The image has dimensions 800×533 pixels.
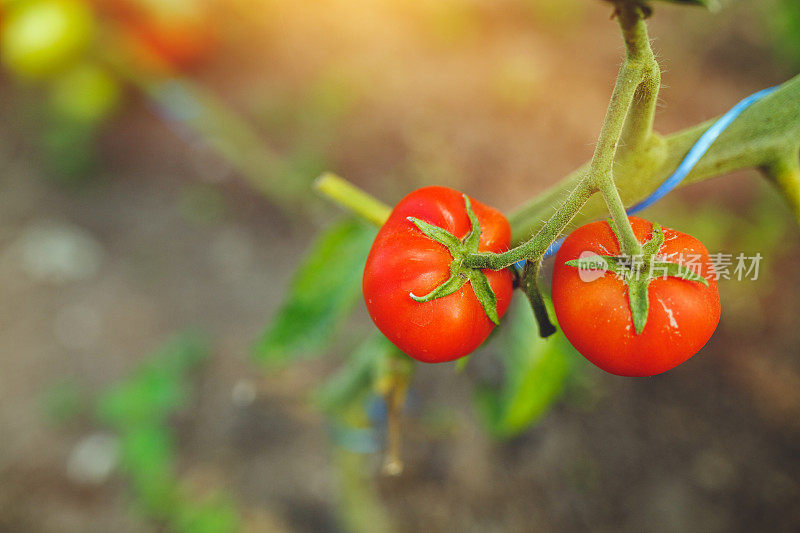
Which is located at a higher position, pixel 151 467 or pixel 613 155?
pixel 151 467

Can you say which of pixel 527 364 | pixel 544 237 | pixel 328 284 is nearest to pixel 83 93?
pixel 328 284

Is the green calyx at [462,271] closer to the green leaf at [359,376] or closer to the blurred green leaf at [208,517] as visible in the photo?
the green leaf at [359,376]

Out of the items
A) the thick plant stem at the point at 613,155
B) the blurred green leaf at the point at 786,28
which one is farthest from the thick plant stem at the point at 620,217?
the blurred green leaf at the point at 786,28

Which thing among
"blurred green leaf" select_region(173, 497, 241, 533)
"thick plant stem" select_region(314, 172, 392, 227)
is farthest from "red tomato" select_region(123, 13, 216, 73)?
"thick plant stem" select_region(314, 172, 392, 227)

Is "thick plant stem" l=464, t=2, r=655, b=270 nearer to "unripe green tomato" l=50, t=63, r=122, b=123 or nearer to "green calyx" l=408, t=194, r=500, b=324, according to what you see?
"green calyx" l=408, t=194, r=500, b=324

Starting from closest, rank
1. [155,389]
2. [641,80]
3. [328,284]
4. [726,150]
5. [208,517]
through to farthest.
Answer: [641,80], [726,150], [328,284], [208,517], [155,389]

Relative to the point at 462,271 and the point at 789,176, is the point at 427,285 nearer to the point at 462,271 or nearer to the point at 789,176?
the point at 462,271
